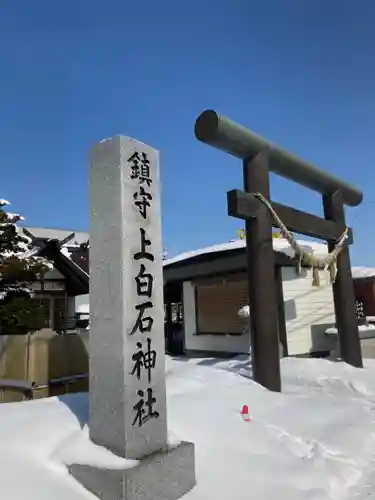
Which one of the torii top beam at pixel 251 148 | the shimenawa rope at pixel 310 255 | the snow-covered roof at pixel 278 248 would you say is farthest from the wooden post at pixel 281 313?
the torii top beam at pixel 251 148

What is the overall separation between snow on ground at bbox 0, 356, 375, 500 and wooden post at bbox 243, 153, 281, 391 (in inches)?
17.3

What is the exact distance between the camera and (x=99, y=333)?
3.89 metres

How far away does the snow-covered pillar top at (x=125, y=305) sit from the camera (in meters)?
3.71

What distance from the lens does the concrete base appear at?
10.7 feet

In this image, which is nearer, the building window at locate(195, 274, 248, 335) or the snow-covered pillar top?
the snow-covered pillar top

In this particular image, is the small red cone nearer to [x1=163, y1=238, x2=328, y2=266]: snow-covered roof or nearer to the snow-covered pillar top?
the snow-covered pillar top

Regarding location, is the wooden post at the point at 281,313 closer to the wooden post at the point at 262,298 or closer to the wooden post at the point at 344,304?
the wooden post at the point at 344,304

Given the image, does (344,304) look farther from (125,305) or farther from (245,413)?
(125,305)

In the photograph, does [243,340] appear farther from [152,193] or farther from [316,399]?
[152,193]

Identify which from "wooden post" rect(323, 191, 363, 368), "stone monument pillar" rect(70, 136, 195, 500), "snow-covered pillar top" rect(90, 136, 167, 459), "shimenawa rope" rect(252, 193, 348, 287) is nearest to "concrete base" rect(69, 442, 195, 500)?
"stone monument pillar" rect(70, 136, 195, 500)

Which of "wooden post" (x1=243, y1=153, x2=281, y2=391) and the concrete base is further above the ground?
"wooden post" (x1=243, y1=153, x2=281, y2=391)

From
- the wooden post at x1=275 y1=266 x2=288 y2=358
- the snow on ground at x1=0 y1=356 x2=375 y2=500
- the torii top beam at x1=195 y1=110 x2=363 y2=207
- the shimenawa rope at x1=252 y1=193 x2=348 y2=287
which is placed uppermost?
the torii top beam at x1=195 y1=110 x2=363 y2=207

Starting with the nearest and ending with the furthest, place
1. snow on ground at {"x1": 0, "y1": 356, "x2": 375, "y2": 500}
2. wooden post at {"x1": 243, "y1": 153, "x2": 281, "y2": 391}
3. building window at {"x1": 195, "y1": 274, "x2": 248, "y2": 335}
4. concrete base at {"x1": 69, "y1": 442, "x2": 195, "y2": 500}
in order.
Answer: concrete base at {"x1": 69, "y1": 442, "x2": 195, "y2": 500}
snow on ground at {"x1": 0, "y1": 356, "x2": 375, "y2": 500}
wooden post at {"x1": 243, "y1": 153, "x2": 281, "y2": 391}
building window at {"x1": 195, "y1": 274, "x2": 248, "y2": 335}

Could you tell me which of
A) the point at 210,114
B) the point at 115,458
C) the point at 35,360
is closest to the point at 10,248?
the point at 35,360
